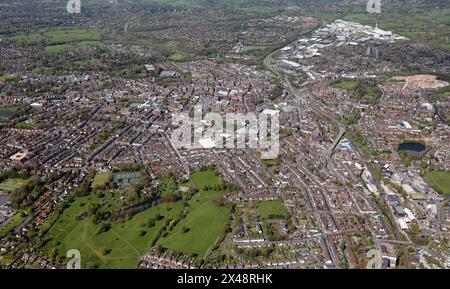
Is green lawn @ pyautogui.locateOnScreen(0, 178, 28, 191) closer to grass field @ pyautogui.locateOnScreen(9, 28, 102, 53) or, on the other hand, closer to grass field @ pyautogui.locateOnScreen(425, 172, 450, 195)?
grass field @ pyautogui.locateOnScreen(425, 172, 450, 195)

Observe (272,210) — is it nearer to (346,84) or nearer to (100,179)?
(100,179)

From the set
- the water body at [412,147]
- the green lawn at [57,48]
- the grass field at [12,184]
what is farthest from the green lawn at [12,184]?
the green lawn at [57,48]

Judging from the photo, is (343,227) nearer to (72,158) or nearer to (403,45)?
(72,158)


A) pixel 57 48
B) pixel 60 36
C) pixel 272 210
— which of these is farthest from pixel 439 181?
pixel 60 36

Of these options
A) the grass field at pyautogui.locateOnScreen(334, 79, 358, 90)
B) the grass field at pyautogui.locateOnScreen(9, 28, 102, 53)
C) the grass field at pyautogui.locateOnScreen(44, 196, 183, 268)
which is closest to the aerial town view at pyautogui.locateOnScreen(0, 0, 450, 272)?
the grass field at pyautogui.locateOnScreen(44, 196, 183, 268)

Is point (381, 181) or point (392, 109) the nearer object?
point (381, 181)
